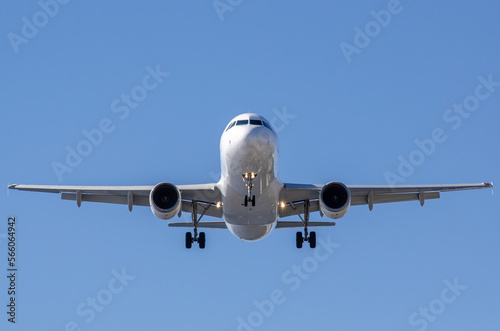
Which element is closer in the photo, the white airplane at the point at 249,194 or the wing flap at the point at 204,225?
the white airplane at the point at 249,194

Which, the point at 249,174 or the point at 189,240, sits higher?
the point at 249,174

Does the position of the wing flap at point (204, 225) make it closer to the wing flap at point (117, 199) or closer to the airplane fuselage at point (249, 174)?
the airplane fuselage at point (249, 174)

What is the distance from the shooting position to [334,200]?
34219mm

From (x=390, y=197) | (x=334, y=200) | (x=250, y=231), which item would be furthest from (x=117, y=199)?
(x=390, y=197)

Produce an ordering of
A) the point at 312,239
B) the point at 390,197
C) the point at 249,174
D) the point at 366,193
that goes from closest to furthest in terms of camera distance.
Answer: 1. the point at 249,174
2. the point at 366,193
3. the point at 312,239
4. the point at 390,197

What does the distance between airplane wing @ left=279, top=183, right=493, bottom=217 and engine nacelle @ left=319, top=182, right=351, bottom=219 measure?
4.05 feet

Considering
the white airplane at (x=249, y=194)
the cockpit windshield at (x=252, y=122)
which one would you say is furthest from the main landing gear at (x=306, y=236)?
the cockpit windshield at (x=252, y=122)

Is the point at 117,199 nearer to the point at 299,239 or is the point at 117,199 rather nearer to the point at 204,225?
the point at 204,225

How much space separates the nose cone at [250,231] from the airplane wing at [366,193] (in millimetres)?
1518

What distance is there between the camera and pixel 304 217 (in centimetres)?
3753

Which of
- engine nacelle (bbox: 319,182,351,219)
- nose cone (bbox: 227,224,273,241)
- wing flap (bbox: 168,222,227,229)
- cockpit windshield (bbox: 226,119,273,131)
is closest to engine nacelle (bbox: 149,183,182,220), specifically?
nose cone (bbox: 227,224,273,241)

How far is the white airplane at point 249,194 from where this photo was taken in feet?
104

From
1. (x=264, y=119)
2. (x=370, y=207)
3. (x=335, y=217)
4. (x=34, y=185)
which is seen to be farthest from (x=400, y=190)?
(x=34, y=185)

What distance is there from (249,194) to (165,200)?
12.8ft
